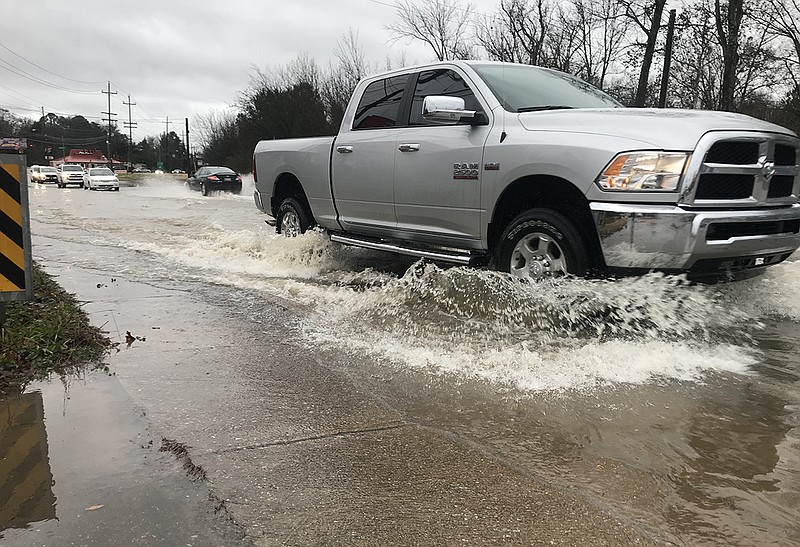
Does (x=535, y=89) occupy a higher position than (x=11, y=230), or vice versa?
(x=535, y=89)

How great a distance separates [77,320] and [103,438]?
1973 mm

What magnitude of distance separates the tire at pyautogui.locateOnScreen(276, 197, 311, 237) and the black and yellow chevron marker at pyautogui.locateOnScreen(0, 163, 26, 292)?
3490 mm

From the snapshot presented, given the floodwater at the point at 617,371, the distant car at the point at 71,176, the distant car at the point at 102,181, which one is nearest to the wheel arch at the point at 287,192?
the floodwater at the point at 617,371

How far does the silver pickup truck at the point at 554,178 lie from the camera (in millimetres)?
3852

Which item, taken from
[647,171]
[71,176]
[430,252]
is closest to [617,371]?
[647,171]

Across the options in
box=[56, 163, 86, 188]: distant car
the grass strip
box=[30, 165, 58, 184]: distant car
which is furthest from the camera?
box=[30, 165, 58, 184]: distant car

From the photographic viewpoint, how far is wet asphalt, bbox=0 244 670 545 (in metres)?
2.21

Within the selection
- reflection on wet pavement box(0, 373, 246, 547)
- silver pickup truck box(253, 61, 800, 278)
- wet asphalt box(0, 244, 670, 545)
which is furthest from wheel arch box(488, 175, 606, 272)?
reflection on wet pavement box(0, 373, 246, 547)

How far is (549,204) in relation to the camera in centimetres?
452

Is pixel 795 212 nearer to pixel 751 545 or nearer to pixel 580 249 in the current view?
pixel 580 249

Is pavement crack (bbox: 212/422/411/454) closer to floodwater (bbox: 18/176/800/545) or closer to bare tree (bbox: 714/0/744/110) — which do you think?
floodwater (bbox: 18/176/800/545)

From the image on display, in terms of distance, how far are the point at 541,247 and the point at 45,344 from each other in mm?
3415

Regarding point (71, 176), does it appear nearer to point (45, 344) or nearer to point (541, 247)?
point (45, 344)

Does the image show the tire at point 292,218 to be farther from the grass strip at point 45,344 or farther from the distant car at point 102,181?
the distant car at point 102,181
